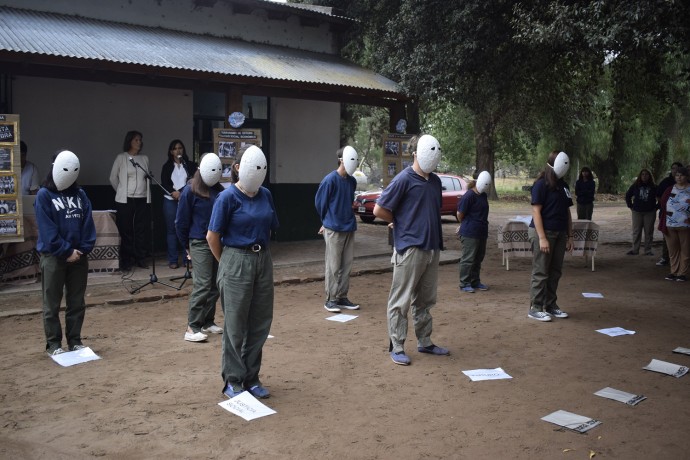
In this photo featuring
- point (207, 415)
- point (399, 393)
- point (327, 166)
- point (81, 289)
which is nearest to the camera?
point (207, 415)

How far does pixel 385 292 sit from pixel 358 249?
12.6 feet

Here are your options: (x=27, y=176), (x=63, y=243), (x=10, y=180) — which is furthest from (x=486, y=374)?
(x=27, y=176)

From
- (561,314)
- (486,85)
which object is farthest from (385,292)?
(486,85)

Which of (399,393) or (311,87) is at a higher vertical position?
(311,87)

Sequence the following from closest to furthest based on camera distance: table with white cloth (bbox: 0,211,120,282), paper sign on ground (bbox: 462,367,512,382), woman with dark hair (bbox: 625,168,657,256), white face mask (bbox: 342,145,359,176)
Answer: paper sign on ground (bbox: 462,367,512,382), white face mask (bbox: 342,145,359,176), table with white cloth (bbox: 0,211,120,282), woman with dark hair (bbox: 625,168,657,256)

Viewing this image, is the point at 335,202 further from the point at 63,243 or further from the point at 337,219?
the point at 63,243

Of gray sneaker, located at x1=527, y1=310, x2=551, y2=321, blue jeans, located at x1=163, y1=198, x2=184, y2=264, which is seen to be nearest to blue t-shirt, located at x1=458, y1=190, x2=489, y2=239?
gray sneaker, located at x1=527, y1=310, x2=551, y2=321

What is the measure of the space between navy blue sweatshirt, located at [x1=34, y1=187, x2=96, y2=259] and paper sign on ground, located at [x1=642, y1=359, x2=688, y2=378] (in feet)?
17.1

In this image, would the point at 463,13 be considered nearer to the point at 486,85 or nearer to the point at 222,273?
the point at 486,85

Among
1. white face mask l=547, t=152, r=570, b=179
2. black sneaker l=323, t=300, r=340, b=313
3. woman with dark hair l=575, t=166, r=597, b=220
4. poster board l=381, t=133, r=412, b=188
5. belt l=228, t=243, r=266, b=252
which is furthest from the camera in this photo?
woman with dark hair l=575, t=166, r=597, b=220

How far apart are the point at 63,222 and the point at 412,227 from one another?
3.11m

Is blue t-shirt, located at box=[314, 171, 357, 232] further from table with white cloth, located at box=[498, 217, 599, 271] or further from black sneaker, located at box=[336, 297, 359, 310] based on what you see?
table with white cloth, located at box=[498, 217, 599, 271]

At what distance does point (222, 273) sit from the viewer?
4789mm

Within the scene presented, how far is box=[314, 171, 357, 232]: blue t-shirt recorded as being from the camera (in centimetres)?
793
